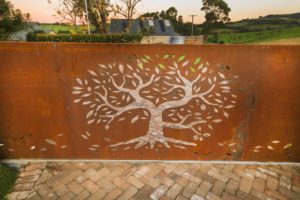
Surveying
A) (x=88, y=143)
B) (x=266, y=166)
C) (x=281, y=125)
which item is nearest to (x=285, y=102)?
(x=281, y=125)

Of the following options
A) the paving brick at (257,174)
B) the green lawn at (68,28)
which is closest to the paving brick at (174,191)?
the paving brick at (257,174)

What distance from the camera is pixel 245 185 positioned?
3.28 meters

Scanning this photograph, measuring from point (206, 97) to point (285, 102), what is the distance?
3.90 ft

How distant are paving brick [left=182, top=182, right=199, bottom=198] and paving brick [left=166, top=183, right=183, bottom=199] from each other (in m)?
0.08

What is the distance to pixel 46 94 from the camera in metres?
3.27

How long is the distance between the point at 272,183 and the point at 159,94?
2.16m

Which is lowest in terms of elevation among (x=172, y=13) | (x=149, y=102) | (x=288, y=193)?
(x=288, y=193)

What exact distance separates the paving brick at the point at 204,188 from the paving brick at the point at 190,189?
6 cm

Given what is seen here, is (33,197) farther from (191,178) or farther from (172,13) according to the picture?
(172,13)

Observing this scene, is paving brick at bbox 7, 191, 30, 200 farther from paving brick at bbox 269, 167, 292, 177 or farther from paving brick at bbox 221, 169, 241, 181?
paving brick at bbox 269, 167, 292, 177

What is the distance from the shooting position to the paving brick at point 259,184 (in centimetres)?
322

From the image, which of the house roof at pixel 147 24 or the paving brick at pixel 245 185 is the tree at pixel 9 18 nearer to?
the paving brick at pixel 245 185

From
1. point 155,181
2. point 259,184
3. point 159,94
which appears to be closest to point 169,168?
point 155,181

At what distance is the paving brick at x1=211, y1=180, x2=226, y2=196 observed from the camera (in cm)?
312
